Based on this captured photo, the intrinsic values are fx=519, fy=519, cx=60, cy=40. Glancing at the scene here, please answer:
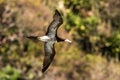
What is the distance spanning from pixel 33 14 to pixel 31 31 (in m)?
1.07

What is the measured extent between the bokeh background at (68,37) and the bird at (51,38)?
589 centimetres

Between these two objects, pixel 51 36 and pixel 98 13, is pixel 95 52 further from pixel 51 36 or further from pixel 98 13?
pixel 51 36

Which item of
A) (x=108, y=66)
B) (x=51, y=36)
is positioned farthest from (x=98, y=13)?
(x=51, y=36)

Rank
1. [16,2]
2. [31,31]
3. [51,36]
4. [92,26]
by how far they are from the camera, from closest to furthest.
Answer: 1. [51,36]
2. [31,31]
3. [16,2]
4. [92,26]

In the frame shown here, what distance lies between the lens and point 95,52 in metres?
14.3

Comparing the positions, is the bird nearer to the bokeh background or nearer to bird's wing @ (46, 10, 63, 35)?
bird's wing @ (46, 10, 63, 35)

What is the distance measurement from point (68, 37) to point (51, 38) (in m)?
8.70

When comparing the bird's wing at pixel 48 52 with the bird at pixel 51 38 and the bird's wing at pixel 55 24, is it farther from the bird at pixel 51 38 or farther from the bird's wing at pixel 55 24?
the bird's wing at pixel 55 24

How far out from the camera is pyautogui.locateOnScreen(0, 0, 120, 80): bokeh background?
1255cm

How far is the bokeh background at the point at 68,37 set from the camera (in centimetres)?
1255

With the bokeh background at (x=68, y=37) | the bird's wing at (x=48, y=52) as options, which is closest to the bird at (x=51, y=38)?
the bird's wing at (x=48, y=52)

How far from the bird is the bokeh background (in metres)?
5.89

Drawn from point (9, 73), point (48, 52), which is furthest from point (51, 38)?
point (9, 73)

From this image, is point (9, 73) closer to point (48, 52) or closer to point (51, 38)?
point (48, 52)
